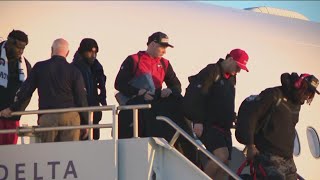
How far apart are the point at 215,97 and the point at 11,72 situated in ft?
8.69

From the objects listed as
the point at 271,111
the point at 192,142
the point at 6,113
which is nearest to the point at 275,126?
the point at 271,111

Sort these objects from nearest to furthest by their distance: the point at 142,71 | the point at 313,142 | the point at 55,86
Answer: the point at 55,86 → the point at 142,71 → the point at 313,142

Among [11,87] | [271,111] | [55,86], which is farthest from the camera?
[11,87]

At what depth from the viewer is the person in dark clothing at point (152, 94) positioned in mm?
9625

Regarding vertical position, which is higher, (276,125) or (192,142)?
(276,125)

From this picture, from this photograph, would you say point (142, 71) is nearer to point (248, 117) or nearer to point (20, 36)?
point (20, 36)

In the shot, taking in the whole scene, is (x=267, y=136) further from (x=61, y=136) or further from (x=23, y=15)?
(x=23, y=15)

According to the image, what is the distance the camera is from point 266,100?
30.8ft

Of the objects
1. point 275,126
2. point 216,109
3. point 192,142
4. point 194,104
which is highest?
point 194,104

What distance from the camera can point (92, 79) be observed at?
417 inches

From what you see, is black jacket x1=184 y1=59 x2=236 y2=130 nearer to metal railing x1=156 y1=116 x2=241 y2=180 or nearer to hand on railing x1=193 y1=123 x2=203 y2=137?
hand on railing x1=193 y1=123 x2=203 y2=137

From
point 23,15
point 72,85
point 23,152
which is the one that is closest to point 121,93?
point 72,85

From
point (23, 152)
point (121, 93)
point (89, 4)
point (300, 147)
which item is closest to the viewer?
point (23, 152)

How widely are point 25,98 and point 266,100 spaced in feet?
9.02
